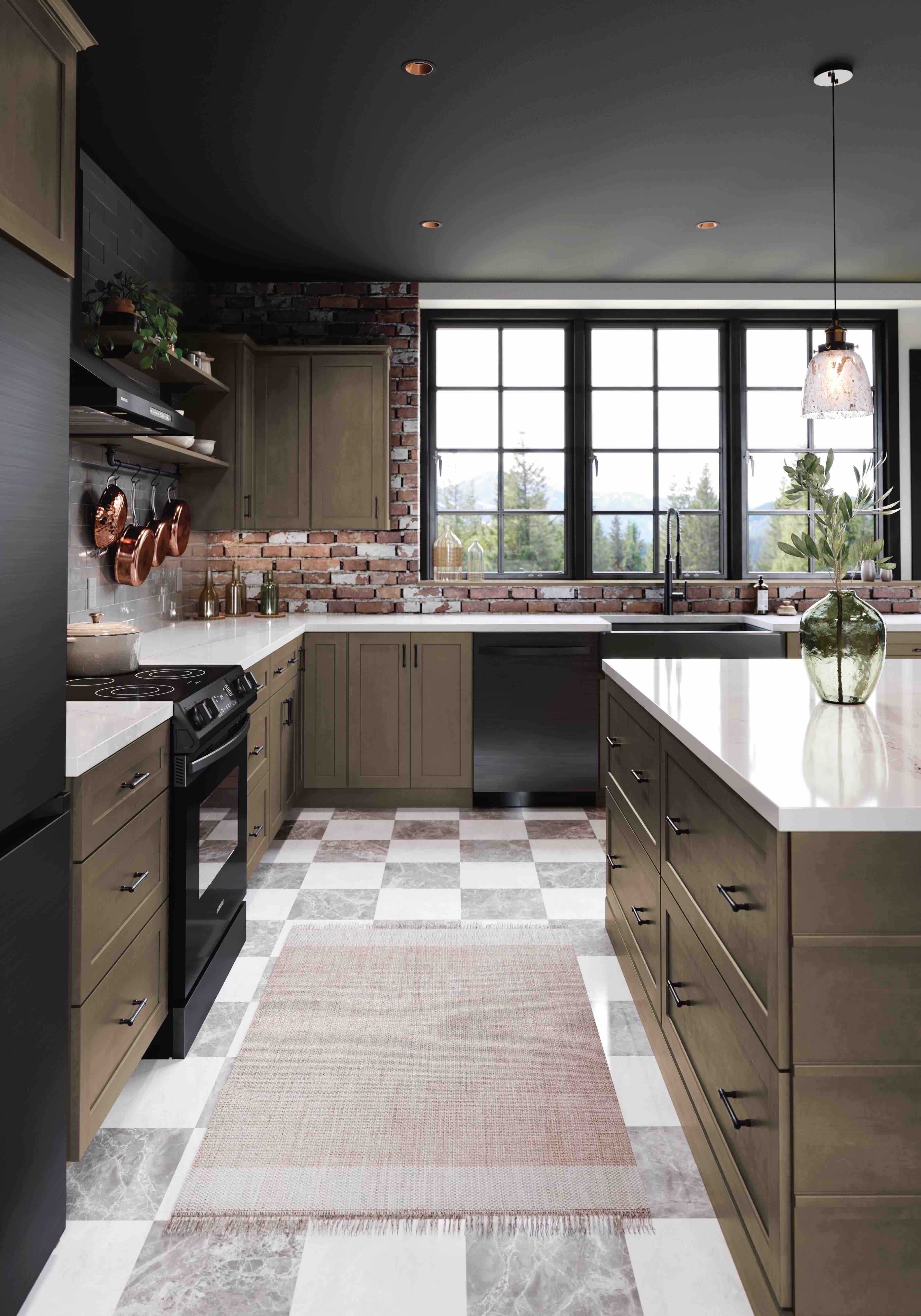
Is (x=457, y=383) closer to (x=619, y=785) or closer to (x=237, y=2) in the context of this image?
(x=237, y=2)

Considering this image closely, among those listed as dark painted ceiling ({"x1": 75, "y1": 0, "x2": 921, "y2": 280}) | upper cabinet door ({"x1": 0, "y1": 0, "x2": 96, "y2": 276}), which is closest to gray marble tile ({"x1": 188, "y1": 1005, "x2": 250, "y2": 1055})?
upper cabinet door ({"x1": 0, "y1": 0, "x2": 96, "y2": 276})

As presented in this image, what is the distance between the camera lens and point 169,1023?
211 centimetres

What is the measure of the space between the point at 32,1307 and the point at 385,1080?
2.63 ft

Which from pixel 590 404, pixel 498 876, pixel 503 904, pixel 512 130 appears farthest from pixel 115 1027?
pixel 590 404

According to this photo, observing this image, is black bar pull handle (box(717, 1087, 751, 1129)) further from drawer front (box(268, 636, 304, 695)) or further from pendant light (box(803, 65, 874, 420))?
drawer front (box(268, 636, 304, 695))

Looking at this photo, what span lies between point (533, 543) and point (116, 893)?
11.8ft

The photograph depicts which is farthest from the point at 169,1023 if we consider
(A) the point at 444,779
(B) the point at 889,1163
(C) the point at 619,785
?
(A) the point at 444,779

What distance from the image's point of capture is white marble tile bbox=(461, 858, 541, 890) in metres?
3.27

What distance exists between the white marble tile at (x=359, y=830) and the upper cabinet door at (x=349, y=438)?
1.51 m

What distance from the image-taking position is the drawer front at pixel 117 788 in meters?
1.59

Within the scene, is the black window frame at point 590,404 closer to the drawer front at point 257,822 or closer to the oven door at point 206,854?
the drawer front at point 257,822

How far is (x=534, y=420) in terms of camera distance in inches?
196

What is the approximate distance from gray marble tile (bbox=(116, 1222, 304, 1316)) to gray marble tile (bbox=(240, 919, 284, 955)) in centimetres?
112

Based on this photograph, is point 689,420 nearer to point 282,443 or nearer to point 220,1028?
point 282,443
